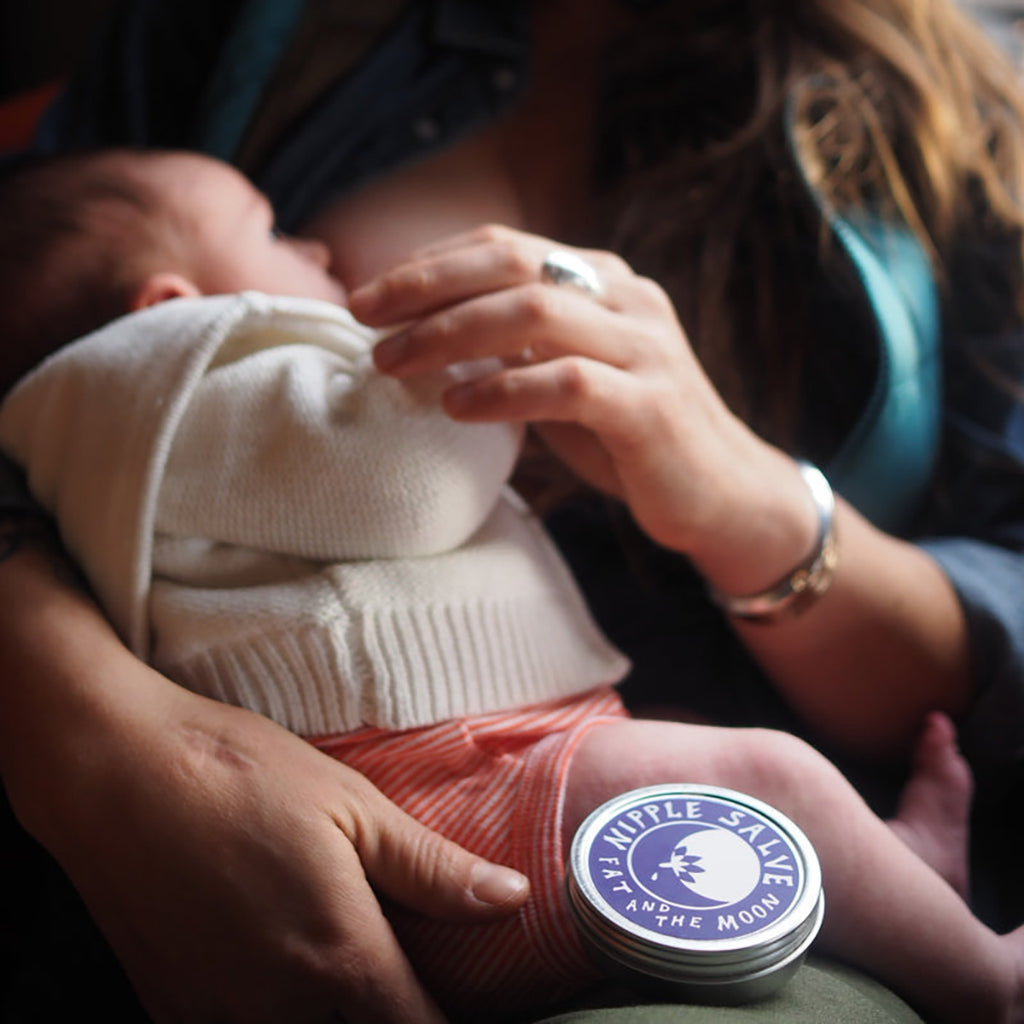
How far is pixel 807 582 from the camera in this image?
58 cm

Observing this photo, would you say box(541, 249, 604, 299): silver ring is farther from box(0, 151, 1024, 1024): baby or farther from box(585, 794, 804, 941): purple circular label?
box(585, 794, 804, 941): purple circular label

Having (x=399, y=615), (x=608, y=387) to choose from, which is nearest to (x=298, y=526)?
(x=399, y=615)

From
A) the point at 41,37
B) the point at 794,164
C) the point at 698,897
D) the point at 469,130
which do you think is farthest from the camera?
the point at 41,37

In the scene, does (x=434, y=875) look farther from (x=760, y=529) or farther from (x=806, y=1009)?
(x=760, y=529)

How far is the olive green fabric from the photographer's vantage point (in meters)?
0.34

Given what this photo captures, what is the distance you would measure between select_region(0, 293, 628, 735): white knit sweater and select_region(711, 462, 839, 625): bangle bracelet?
10 cm

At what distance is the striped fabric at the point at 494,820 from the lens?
0.41m

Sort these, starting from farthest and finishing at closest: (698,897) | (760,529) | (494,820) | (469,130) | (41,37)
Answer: (41,37) < (469,130) < (760,529) < (494,820) < (698,897)

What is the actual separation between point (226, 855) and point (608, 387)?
29 cm

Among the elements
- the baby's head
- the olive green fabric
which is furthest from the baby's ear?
the olive green fabric

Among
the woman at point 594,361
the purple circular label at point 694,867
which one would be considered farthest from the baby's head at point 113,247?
the purple circular label at point 694,867

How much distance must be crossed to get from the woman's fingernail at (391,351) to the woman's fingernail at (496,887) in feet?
0.83

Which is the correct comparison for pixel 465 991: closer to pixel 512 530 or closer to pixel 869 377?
pixel 512 530

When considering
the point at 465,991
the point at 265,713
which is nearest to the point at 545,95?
the point at 265,713
